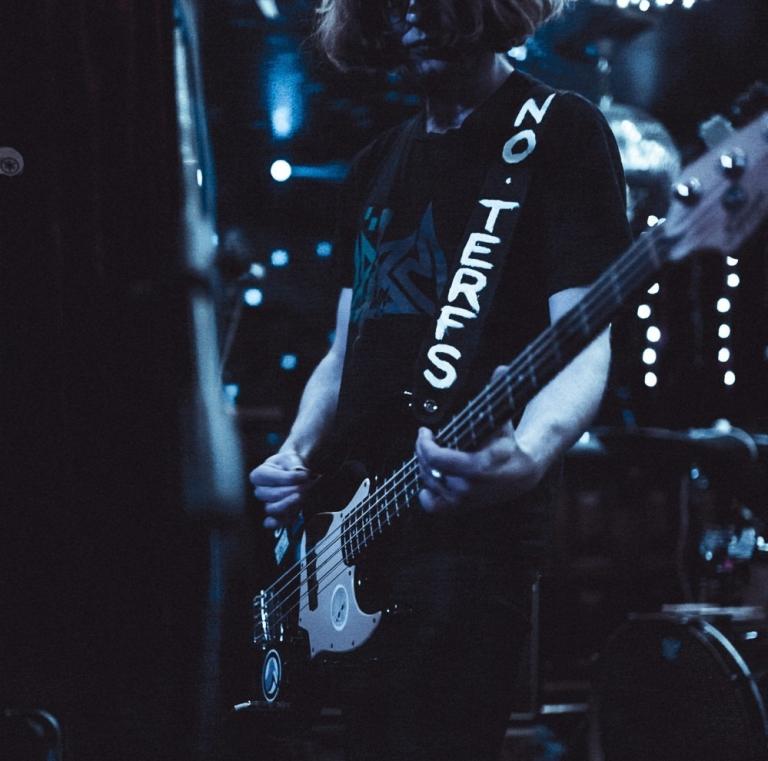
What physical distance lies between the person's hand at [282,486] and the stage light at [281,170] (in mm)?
1379

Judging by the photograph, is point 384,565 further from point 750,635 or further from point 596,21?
point 596,21

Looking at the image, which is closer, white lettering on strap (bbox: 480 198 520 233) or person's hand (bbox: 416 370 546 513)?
person's hand (bbox: 416 370 546 513)

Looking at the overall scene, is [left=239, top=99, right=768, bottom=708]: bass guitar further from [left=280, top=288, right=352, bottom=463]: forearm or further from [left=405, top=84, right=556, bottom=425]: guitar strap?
[left=280, top=288, right=352, bottom=463]: forearm

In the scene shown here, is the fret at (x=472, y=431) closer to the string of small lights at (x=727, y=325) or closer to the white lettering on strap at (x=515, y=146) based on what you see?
the white lettering on strap at (x=515, y=146)

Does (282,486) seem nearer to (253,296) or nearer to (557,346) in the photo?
(557,346)

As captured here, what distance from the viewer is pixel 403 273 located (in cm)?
146

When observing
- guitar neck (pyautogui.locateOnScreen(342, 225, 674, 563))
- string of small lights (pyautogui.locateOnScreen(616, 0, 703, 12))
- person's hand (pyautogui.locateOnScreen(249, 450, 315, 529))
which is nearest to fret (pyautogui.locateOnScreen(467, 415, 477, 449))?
guitar neck (pyautogui.locateOnScreen(342, 225, 674, 563))

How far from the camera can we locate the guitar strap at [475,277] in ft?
4.34

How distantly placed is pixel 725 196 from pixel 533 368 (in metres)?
0.29

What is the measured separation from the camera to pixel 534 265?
1.36 metres

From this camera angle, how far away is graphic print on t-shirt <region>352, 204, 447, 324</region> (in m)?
1.42

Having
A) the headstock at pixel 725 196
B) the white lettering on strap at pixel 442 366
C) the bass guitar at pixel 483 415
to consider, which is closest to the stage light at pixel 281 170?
the bass guitar at pixel 483 415

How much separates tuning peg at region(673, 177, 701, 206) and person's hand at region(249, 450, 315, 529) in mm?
769

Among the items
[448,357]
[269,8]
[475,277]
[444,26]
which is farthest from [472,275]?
[269,8]
